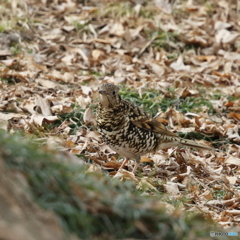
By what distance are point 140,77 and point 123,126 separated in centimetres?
290

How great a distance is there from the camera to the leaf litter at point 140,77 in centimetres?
627

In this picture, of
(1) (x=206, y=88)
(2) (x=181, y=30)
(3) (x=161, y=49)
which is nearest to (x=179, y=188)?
(1) (x=206, y=88)

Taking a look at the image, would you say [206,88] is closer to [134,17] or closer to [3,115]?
[134,17]

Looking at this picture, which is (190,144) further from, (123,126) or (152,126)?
(123,126)

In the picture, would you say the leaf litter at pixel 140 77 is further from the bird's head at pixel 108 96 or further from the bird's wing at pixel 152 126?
the bird's head at pixel 108 96

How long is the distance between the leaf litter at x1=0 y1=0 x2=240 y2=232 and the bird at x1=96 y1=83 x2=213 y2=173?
10.6 inches

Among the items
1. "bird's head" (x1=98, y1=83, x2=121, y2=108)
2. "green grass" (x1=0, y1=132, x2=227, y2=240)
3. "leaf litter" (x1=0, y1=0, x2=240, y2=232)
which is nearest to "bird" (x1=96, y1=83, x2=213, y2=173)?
"bird's head" (x1=98, y1=83, x2=121, y2=108)

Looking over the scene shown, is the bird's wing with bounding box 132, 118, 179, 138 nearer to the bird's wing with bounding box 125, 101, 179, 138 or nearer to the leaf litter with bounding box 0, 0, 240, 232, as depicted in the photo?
the bird's wing with bounding box 125, 101, 179, 138

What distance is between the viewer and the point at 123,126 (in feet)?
20.1

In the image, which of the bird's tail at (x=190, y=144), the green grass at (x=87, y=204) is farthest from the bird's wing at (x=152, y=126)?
the green grass at (x=87, y=204)

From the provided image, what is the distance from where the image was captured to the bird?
6.05 m

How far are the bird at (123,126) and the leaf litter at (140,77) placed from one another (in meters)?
0.27

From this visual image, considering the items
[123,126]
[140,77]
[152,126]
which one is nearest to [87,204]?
[123,126]

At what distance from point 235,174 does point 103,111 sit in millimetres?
1767
